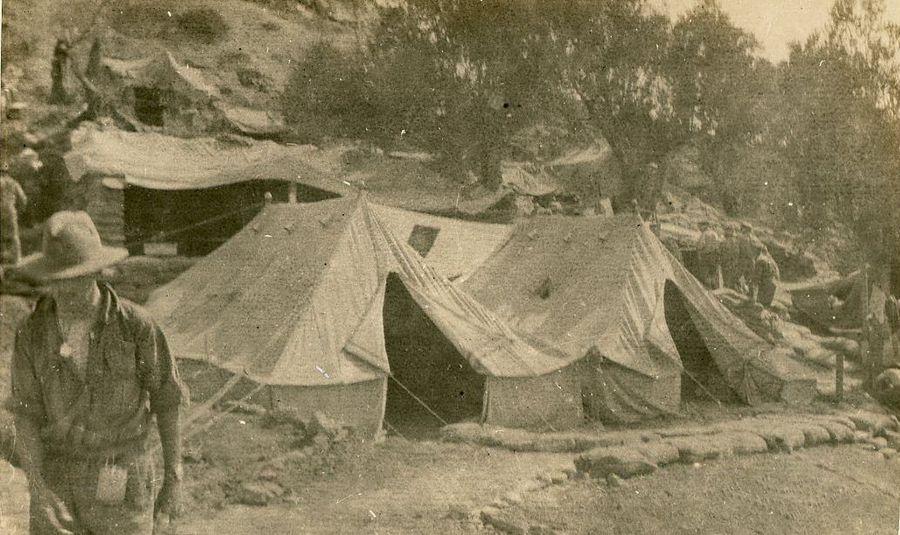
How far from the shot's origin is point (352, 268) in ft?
14.2

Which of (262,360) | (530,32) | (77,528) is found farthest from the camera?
(530,32)

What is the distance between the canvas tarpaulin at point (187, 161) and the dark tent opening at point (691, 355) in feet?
6.32

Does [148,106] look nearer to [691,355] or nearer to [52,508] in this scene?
[52,508]

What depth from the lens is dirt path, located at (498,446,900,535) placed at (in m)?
4.47

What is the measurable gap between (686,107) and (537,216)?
1.03 meters

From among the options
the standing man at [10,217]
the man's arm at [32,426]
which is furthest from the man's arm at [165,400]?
the standing man at [10,217]

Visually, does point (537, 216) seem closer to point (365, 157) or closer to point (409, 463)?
point (365, 157)

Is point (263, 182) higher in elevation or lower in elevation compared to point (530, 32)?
lower

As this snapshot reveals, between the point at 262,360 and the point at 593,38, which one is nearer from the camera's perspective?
the point at 262,360

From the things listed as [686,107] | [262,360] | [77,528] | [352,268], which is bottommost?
[77,528]

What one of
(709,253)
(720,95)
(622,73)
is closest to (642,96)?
(622,73)

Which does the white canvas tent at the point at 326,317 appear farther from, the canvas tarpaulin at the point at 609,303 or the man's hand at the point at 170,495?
the man's hand at the point at 170,495

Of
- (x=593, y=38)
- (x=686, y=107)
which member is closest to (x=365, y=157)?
(x=593, y=38)

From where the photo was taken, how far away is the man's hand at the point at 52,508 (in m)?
3.74
